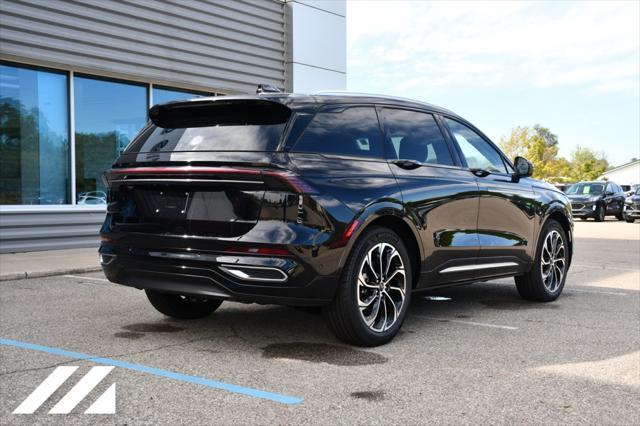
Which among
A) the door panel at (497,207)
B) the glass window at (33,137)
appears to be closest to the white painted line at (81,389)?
the door panel at (497,207)

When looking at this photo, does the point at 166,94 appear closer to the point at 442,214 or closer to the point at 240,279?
the point at 442,214

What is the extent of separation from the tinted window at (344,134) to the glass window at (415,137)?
168 mm

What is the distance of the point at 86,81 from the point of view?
12656 mm

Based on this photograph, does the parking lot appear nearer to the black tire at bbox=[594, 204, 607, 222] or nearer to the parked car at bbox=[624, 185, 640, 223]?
the parked car at bbox=[624, 185, 640, 223]

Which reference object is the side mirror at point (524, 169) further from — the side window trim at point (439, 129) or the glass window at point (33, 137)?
the glass window at point (33, 137)

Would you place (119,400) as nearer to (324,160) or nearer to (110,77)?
(324,160)

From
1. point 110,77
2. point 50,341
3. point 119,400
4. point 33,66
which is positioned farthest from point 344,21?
point 119,400

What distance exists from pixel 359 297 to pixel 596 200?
87.8 feet

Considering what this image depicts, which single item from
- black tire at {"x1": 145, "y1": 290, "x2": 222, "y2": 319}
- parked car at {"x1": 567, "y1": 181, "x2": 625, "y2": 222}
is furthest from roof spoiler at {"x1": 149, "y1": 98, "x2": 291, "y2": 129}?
parked car at {"x1": 567, "y1": 181, "x2": 625, "y2": 222}

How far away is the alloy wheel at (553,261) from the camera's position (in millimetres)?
7227

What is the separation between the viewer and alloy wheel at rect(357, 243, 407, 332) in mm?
4914

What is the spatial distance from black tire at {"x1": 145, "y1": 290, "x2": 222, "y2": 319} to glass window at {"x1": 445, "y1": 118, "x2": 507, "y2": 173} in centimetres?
259

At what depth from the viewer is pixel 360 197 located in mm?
4789

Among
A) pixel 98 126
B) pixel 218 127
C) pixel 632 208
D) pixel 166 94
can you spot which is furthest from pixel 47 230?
pixel 632 208
